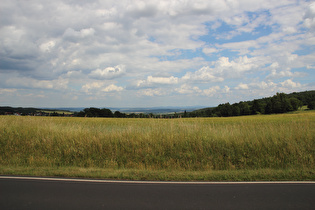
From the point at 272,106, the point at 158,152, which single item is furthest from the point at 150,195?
the point at 272,106

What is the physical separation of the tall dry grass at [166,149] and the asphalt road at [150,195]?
2.78 m

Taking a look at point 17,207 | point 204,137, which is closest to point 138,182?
point 17,207

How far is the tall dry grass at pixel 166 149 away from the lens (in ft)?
29.4

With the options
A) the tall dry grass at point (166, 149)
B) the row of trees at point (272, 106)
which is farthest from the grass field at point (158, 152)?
the row of trees at point (272, 106)

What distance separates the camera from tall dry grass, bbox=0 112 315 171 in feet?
29.4

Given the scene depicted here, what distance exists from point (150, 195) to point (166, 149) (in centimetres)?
461

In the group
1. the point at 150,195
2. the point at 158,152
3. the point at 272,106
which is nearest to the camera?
the point at 150,195

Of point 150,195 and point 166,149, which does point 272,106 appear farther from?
point 150,195

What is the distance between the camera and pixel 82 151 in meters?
10.2

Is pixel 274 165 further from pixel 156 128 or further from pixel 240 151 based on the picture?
pixel 156 128

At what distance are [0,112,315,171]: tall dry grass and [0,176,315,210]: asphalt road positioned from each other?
9.12 ft

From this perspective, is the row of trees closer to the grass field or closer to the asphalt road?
the grass field

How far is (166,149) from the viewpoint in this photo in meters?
9.88

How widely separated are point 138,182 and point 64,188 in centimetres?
209
